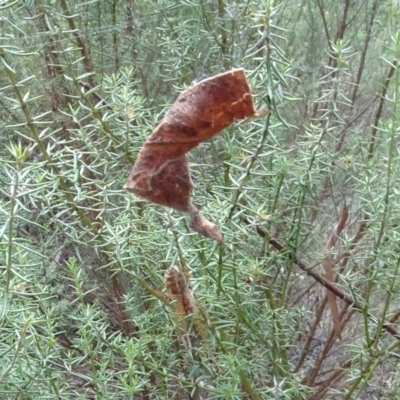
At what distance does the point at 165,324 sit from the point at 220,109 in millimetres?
651

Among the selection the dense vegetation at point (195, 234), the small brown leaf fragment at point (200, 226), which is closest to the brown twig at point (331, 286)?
the dense vegetation at point (195, 234)

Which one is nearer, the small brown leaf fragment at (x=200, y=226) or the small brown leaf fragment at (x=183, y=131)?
the small brown leaf fragment at (x=183, y=131)

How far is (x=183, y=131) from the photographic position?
958 mm

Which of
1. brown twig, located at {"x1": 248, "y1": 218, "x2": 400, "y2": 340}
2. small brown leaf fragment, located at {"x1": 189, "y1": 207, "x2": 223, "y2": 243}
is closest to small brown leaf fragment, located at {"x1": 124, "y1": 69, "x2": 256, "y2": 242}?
small brown leaf fragment, located at {"x1": 189, "y1": 207, "x2": 223, "y2": 243}

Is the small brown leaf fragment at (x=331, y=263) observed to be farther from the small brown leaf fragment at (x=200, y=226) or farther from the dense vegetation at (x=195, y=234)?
the small brown leaf fragment at (x=200, y=226)

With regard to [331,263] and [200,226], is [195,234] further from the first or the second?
[331,263]

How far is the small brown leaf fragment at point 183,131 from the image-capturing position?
0.94m

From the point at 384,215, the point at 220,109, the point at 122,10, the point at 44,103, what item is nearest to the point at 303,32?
the point at 122,10

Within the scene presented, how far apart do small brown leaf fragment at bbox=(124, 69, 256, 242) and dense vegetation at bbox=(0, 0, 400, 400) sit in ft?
0.26

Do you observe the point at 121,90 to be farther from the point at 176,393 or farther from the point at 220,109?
the point at 176,393

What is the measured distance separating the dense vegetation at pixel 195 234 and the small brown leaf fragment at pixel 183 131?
0.26ft

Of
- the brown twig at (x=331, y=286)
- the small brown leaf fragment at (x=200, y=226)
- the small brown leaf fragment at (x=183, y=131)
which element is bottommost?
the brown twig at (x=331, y=286)

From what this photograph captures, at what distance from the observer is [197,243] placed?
4.30 feet

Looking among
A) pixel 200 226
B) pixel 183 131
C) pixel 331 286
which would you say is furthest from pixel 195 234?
pixel 331 286
